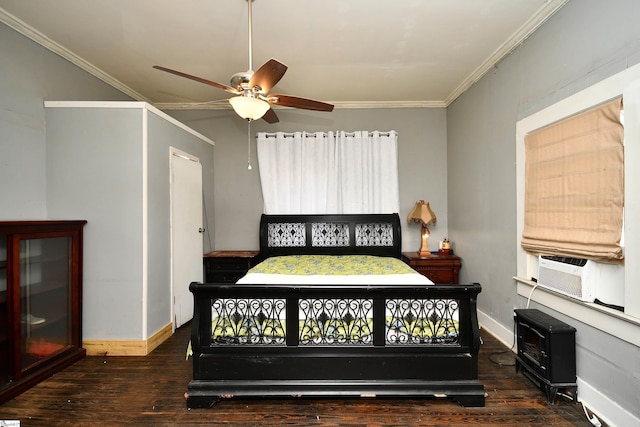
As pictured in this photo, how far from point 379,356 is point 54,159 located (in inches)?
136

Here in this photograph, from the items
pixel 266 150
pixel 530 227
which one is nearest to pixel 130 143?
pixel 266 150

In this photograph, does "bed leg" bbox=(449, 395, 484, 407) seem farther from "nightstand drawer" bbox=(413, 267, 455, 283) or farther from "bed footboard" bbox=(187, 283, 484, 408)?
"nightstand drawer" bbox=(413, 267, 455, 283)

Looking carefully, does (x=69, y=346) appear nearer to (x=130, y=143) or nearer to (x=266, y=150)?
(x=130, y=143)

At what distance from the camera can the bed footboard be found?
212 centimetres

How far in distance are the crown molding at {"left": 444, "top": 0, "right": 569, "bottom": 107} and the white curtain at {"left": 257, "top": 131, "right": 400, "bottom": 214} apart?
1.16m

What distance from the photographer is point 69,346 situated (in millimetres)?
2820

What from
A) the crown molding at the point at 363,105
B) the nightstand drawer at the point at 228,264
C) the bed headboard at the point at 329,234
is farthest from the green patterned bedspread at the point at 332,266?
the crown molding at the point at 363,105

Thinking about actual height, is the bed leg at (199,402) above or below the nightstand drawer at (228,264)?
below

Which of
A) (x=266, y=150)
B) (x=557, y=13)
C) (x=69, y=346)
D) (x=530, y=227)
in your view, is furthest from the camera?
(x=266, y=150)

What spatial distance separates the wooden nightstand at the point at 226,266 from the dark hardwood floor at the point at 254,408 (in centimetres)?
164

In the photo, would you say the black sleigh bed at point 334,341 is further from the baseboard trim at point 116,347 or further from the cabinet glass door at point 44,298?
the cabinet glass door at point 44,298

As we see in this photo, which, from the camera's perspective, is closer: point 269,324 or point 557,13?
point 269,324

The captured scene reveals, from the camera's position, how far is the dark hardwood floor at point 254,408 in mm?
1992

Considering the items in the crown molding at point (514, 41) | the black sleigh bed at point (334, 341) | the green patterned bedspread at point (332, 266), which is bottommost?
the black sleigh bed at point (334, 341)
